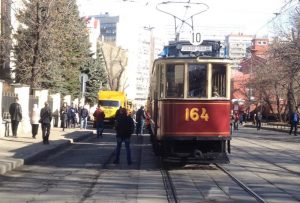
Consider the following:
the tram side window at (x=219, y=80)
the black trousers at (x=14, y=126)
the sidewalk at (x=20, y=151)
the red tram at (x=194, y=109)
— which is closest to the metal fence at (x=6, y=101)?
the black trousers at (x=14, y=126)

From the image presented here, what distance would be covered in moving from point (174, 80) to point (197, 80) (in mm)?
647

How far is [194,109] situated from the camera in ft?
52.3

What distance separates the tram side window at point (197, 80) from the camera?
1609cm

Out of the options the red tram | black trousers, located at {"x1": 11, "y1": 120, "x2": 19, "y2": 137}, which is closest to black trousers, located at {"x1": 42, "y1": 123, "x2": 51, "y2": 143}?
black trousers, located at {"x1": 11, "y1": 120, "x2": 19, "y2": 137}

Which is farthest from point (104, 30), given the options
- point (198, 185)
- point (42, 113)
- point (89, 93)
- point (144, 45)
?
point (198, 185)

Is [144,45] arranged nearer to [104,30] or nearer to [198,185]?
[104,30]

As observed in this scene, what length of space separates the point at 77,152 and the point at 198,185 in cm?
999

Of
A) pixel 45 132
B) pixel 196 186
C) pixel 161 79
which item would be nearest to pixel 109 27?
pixel 45 132

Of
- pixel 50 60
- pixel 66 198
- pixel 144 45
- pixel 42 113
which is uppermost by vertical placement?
pixel 144 45

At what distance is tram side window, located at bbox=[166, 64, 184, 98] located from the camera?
16.1 m

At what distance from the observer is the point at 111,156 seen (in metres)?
20.3

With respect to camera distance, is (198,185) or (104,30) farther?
(104,30)

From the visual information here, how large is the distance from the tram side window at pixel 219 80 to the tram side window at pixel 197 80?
0.25 m

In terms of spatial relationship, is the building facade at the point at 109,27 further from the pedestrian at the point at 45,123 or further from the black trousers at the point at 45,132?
the black trousers at the point at 45,132
